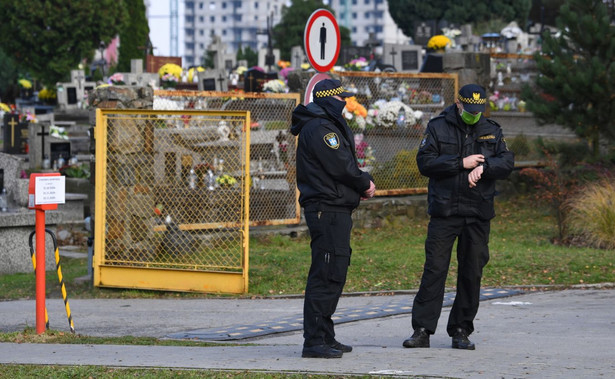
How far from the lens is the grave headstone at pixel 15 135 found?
22.7 meters

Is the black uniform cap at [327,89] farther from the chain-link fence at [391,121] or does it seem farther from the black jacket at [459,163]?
the chain-link fence at [391,121]

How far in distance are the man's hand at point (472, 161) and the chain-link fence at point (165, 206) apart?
426 cm

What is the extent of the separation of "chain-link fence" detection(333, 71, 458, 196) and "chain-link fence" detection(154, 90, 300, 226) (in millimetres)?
1397

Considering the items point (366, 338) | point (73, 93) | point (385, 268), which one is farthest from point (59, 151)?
point (73, 93)

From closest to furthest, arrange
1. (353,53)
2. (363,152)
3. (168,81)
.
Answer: (363,152), (168,81), (353,53)

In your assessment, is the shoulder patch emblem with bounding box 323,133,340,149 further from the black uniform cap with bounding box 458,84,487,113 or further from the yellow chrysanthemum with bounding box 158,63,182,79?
the yellow chrysanthemum with bounding box 158,63,182,79

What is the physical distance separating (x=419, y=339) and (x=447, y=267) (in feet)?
1.78

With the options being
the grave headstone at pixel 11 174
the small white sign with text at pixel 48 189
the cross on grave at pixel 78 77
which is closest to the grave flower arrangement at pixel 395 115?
the grave headstone at pixel 11 174

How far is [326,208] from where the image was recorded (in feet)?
22.2

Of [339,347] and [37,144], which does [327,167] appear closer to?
[339,347]

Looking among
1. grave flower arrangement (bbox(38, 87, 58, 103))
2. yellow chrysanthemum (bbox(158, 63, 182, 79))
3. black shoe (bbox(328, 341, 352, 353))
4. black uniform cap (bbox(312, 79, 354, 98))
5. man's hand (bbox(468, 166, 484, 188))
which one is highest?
yellow chrysanthemum (bbox(158, 63, 182, 79))

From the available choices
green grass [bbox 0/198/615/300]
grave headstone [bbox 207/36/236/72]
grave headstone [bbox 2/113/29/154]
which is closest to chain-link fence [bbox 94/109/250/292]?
green grass [bbox 0/198/615/300]

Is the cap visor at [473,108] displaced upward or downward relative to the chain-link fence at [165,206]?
upward

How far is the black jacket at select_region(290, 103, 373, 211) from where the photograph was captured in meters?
6.73
